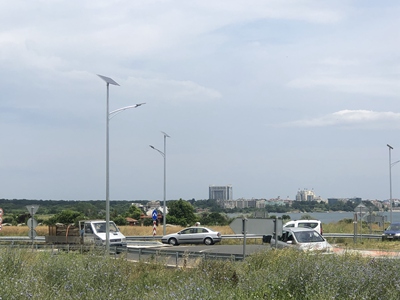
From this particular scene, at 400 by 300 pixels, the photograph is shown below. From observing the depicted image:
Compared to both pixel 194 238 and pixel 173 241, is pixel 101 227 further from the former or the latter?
pixel 194 238

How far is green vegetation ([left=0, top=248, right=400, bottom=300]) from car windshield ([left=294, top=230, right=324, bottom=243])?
36.0 feet

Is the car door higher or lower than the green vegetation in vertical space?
lower

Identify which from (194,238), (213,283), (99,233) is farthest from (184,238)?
(213,283)

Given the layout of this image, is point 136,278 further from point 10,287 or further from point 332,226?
point 332,226

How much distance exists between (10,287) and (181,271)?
8074 millimetres

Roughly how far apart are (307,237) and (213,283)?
48.0 feet

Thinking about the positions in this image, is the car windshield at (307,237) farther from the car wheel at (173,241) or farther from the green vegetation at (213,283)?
the car wheel at (173,241)

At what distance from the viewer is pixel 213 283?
1384 centimetres

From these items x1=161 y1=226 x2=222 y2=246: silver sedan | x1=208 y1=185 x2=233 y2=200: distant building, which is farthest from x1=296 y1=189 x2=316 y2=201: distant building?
x1=161 y1=226 x2=222 y2=246: silver sedan

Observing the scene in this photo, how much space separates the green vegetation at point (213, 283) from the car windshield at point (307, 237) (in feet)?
36.0

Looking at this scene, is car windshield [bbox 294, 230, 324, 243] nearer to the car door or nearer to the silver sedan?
the silver sedan

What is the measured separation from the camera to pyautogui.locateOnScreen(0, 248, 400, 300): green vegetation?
37.6ft

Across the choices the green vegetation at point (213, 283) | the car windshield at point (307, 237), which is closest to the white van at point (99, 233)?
the car windshield at point (307, 237)

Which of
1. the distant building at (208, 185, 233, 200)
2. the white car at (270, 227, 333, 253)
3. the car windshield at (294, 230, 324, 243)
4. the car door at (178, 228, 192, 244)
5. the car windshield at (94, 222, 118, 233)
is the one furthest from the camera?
the distant building at (208, 185, 233, 200)
